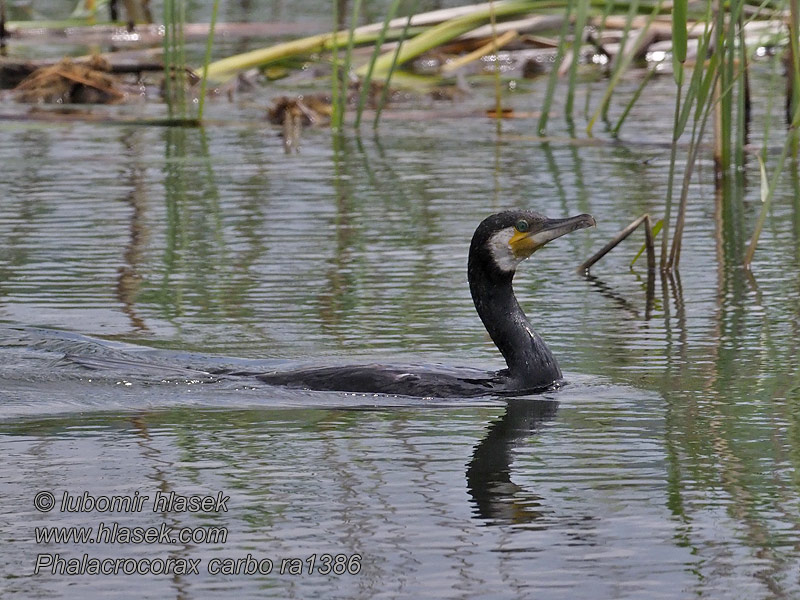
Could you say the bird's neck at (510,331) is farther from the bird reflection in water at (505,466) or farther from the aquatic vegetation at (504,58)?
the aquatic vegetation at (504,58)

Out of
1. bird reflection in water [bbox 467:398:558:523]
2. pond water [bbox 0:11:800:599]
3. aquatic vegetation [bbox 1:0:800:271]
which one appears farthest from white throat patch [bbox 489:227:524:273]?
aquatic vegetation [bbox 1:0:800:271]

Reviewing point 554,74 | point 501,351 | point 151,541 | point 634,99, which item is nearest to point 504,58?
point 554,74

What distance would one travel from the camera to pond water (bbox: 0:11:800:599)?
4602 mm

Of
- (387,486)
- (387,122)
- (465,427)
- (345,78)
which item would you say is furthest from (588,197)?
(387,486)

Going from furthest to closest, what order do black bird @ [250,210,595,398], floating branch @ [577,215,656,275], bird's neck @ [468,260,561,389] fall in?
1. floating branch @ [577,215,656,275]
2. bird's neck @ [468,260,561,389]
3. black bird @ [250,210,595,398]

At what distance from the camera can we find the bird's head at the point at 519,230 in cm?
689

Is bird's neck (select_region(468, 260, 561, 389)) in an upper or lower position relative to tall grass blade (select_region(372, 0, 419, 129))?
lower

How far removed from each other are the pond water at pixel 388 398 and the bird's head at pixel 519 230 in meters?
0.54

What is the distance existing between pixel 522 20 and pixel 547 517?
13.7 metres

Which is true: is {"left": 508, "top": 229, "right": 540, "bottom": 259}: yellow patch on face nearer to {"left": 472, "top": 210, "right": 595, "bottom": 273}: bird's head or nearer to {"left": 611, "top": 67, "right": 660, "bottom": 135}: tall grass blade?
{"left": 472, "top": 210, "right": 595, "bottom": 273}: bird's head

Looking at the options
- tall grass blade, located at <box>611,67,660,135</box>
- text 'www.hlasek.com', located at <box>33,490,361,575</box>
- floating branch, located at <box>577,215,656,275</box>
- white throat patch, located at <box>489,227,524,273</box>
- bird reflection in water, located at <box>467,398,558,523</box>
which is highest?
tall grass blade, located at <box>611,67,660,135</box>

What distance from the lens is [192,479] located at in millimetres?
5293

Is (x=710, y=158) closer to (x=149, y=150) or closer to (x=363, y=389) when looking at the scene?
(x=149, y=150)

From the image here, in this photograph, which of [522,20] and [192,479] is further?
[522,20]
